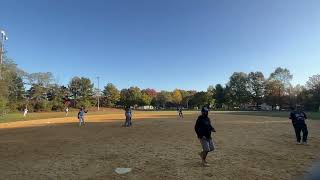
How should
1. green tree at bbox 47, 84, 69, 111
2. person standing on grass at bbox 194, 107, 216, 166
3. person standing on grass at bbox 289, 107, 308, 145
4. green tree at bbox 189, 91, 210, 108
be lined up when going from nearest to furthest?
person standing on grass at bbox 194, 107, 216, 166 → person standing on grass at bbox 289, 107, 308, 145 → green tree at bbox 47, 84, 69, 111 → green tree at bbox 189, 91, 210, 108

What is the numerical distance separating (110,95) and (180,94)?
3966cm

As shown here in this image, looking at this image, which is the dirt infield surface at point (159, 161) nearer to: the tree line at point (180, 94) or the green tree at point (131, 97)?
the tree line at point (180, 94)

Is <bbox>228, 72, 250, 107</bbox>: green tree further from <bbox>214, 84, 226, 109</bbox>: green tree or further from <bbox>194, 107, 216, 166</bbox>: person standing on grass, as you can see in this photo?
<bbox>194, 107, 216, 166</bbox>: person standing on grass

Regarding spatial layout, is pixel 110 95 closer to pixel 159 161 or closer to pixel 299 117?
pixel 299 117

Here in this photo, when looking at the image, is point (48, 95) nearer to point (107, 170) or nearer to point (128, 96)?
point (128, 96)

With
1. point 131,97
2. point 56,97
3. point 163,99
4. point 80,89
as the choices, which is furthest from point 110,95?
point 56,97

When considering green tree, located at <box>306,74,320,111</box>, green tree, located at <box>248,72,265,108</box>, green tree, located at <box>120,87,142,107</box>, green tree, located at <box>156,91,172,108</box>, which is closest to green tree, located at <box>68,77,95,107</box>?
green tree, located at <box>120,87,142,107</box>

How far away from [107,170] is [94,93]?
124086mm

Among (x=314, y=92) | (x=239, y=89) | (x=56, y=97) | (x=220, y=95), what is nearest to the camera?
(x=314, y=92)

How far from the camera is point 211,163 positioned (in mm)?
11172

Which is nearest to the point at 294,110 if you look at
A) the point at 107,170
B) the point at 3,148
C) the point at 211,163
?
the point at 211,163

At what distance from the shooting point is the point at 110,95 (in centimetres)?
14012

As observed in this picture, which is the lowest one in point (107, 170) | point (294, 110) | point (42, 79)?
point (107, 170)

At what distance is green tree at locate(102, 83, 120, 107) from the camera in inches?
5468
